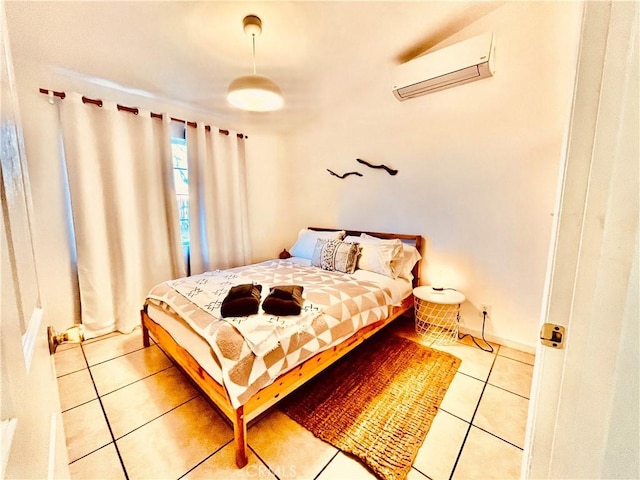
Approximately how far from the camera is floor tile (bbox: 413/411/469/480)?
4.09ft

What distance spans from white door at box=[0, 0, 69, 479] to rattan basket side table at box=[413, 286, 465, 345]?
7.67 feet

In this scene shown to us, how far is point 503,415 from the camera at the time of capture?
155 cm

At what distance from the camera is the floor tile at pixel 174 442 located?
→ 4.11 ft

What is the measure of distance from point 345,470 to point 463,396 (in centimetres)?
97

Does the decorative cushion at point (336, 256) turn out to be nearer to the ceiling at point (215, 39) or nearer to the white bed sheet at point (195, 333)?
the white bed sheet at point (195, 333)

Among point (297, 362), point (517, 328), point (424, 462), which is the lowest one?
point (424, 462)

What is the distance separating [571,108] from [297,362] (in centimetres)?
150

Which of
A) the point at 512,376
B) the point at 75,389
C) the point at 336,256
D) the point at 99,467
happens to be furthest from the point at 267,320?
the point at 512,376

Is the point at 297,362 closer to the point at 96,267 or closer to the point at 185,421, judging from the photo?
the point at 185,421

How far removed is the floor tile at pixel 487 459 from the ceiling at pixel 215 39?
290 cm

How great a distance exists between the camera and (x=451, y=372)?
1938 millimetres

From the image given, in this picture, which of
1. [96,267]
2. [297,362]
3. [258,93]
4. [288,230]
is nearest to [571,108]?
[297,362]

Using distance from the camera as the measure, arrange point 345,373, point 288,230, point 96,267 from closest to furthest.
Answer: point 345,373 < point 96,267 < point 288,230

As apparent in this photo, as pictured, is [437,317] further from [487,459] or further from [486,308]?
[487,459]
